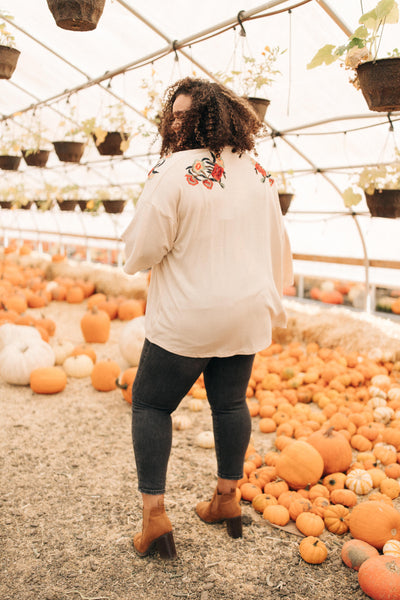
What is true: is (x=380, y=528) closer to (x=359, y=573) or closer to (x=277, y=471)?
(x=359, y=573)

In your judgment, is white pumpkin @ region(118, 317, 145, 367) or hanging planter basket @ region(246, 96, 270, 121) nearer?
hanging planter basket @ region(246, 96, 270, 121)

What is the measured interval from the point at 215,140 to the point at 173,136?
0.19 metres

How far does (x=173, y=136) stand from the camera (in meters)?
1.61

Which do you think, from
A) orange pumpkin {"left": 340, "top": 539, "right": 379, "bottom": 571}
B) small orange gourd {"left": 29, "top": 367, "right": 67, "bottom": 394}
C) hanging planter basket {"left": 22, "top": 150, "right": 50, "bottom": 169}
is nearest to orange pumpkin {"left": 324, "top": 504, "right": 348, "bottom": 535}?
orange pumpkin {"left": 340, "top": 539, "right": 379, "bottom": 571}

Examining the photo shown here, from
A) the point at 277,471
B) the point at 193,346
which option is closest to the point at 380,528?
the point at 277,471

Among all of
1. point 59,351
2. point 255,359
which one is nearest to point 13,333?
point 59,351

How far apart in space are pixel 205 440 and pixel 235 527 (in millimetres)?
777

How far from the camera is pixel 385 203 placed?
3.53m

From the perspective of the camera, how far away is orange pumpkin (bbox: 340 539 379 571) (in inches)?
64.2

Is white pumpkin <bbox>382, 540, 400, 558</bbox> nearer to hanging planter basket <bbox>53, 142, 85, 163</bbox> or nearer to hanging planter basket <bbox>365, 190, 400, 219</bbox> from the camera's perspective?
hanging planter basket <bbox>365, 190, 400, 219</bbox>

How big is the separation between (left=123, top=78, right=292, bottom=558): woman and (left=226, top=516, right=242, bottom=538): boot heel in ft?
0.84

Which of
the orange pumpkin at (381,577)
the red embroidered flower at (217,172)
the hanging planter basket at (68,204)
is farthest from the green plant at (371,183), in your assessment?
the hanging planter basket at (68,204)

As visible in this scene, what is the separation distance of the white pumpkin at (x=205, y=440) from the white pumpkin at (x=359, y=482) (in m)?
0.71

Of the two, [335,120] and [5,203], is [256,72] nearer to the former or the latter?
[335,120]
